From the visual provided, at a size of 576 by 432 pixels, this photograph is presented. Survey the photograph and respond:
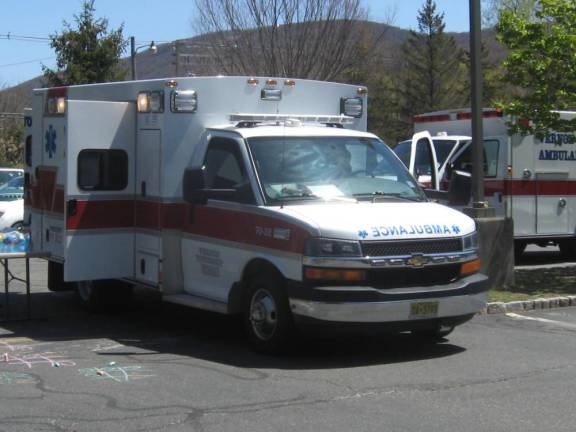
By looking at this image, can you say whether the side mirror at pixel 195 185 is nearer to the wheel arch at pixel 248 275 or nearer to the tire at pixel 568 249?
the wheel arch at pixel 248 275

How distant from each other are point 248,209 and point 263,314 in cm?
100

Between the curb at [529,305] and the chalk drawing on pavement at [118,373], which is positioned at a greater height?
the curb at [529,305]

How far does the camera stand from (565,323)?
10859 mm

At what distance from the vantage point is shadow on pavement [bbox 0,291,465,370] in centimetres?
870

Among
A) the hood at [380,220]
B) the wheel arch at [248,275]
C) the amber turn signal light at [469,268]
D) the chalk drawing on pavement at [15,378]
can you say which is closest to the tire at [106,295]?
the wheel arch at [248,275]

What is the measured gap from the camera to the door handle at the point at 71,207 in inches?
398

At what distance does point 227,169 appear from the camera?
31.0 ft

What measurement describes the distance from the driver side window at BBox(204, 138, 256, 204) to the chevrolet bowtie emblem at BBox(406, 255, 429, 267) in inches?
62.6

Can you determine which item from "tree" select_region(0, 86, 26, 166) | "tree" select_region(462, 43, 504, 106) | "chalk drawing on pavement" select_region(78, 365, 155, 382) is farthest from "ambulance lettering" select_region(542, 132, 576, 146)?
"tree" select_region(0, 86, 26, 166)

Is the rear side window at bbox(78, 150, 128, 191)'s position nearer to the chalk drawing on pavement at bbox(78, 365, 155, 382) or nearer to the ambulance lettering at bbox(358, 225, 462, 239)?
the chalk drawing on pavement at bbox(78, 365, 155, 382)

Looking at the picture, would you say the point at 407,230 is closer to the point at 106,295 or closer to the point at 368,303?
the point at 368,303

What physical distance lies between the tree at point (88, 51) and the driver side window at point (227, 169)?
21.9m

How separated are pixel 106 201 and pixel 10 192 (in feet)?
32.9

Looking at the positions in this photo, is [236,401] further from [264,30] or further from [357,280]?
[264,30]
